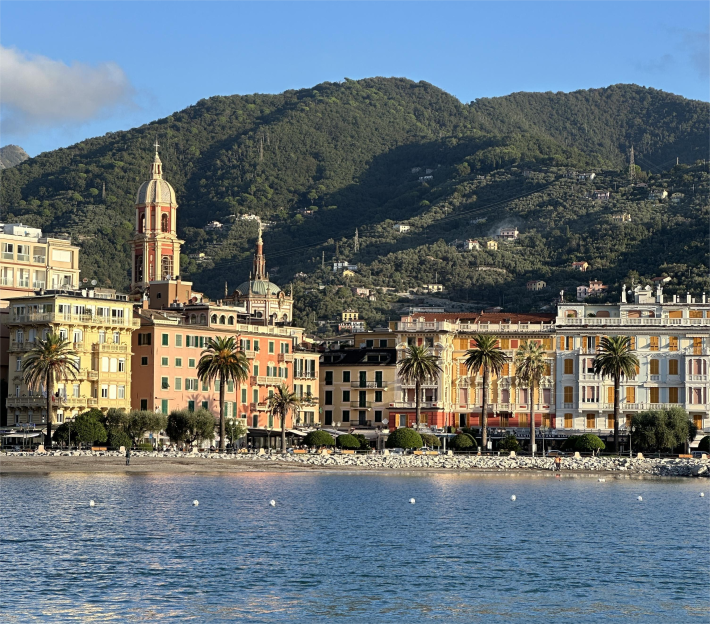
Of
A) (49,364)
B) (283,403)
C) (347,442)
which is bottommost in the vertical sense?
(347,442)

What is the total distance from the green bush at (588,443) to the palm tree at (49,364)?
40624mm

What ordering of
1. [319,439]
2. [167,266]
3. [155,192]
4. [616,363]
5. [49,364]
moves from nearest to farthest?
[49,364] < [616,363] < [319,439] < [155,192] < [167,266]

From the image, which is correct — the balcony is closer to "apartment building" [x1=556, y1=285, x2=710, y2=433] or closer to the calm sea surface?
"apartment building" [x1=556, y1=285, x2=710, y2=433]

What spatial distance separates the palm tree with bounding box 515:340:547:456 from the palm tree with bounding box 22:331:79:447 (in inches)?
1451

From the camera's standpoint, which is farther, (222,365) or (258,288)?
(258,288)

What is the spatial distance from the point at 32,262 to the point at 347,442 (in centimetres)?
3405

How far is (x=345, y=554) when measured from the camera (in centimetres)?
A: 5744

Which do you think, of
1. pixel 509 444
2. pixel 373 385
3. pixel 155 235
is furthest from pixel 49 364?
pixel 155 235

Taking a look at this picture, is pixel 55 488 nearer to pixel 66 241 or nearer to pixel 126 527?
pixel 126 527

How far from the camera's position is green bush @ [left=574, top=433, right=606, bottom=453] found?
377 ft

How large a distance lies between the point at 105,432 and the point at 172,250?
64.8 m

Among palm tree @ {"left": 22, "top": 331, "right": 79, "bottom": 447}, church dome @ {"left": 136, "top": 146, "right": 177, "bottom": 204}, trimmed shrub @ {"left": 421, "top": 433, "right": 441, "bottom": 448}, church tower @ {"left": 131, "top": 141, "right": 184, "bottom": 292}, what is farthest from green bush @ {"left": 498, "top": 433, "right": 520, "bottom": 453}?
church dome @ {"left": 136, "top": 146, "right": 177, "bottom": 204}

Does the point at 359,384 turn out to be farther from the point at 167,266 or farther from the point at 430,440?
the point at 167,266

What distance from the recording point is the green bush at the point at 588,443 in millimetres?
114812
